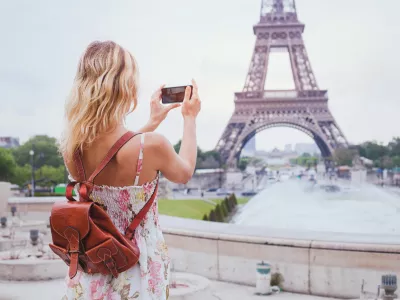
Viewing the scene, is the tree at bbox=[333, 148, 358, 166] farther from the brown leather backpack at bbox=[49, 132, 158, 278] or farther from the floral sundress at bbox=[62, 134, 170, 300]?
the brown leather backpack at bbox=[49, 132, 158, 278]

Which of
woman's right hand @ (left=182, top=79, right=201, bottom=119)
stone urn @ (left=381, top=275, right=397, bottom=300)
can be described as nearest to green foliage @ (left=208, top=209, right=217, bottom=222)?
stone urn @ (left=381, top=275, right=397, bottom=300)

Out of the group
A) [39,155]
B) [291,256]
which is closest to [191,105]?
[291,256]

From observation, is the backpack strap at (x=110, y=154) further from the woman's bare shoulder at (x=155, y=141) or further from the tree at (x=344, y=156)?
the tree at (x=344, y=156)

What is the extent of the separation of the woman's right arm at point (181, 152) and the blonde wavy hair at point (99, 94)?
0.16 m

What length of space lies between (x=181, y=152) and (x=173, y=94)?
0.35m

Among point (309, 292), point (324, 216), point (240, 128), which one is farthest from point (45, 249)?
point (240, 128)

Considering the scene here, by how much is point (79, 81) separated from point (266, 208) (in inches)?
644

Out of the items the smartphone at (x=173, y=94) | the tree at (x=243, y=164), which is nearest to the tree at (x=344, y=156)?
the tree at (x=243, y=164)

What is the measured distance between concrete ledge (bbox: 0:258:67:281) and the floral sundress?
648 centimetres

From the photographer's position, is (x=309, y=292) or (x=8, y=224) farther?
(x=8, y=224)

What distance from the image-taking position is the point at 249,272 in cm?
770

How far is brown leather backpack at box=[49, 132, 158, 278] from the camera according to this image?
235 centimetres

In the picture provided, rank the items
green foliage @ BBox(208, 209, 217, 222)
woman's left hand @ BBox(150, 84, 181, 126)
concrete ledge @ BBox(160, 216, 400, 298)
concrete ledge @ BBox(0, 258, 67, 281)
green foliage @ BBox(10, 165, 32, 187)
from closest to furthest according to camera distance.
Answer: woman's left hand @ BBox(150, 84, 181, 126) < concrete ledge @ BBox(160, 216, 400, 298) < concrete ledge @ BBox(0, 258, 67, 281) < green foliage @ BBox(208, 209, 217, 222) < green foliage @ BBox(10, 165, 32, 187)

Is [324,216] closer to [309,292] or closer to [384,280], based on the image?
[309,292]
